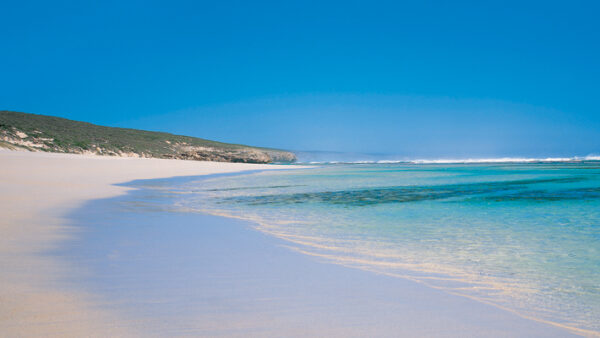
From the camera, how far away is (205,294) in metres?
2.83

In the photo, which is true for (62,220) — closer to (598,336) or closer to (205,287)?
(205,287)

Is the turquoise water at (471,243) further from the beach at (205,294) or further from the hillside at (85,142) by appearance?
the hillside at (85,142)

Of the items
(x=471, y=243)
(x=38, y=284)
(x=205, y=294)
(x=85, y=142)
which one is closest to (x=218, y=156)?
(x=85, y=142)

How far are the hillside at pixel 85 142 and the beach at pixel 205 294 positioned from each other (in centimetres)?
3169

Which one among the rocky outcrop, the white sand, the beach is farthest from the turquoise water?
the rocky outcrop

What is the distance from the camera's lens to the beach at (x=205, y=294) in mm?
2273

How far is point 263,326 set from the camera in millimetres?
→ 2299

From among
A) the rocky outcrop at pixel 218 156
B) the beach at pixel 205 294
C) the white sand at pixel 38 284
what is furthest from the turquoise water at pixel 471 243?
the rocky outcrop at pixel 218 156

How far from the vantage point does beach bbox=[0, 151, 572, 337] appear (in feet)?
7.46

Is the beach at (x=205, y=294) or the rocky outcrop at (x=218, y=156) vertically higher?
the rocky outcrop at (x=218, y=156)

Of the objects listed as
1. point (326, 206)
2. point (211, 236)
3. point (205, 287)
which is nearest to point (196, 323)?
point (205, 287)

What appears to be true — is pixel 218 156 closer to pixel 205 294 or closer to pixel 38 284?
pixel 38 284

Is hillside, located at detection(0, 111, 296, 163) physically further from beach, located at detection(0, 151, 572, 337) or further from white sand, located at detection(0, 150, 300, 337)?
beach, located at detection(0, 151, 572, 337)

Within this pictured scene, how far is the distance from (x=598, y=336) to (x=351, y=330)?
1.37m
